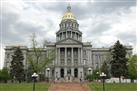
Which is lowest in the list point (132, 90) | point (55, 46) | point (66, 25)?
point (132, 90)

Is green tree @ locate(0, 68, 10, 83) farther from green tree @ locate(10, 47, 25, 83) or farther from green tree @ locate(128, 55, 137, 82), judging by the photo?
green tree @ locate(128, 55, 137, 82)

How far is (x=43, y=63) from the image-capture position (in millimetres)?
85438

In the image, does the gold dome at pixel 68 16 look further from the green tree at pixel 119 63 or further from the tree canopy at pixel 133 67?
the green tree at pixel 119 63

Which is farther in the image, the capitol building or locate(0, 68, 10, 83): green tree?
the capitol building

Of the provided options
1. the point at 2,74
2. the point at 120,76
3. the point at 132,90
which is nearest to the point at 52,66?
the point at 2,74

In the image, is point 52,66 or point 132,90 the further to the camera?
point 52,66

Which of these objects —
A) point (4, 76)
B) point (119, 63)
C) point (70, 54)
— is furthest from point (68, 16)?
point (119, 63)

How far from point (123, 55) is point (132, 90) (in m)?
25.3

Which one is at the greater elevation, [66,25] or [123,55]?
[66,25]

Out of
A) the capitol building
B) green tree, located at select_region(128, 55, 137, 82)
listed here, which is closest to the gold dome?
the capitol building

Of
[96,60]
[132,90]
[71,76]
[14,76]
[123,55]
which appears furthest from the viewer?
[96,60]

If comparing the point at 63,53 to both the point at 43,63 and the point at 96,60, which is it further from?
the point at 43,63

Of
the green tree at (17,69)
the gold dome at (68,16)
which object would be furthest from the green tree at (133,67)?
the gold dome at (68,16)

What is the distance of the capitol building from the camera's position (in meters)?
115
